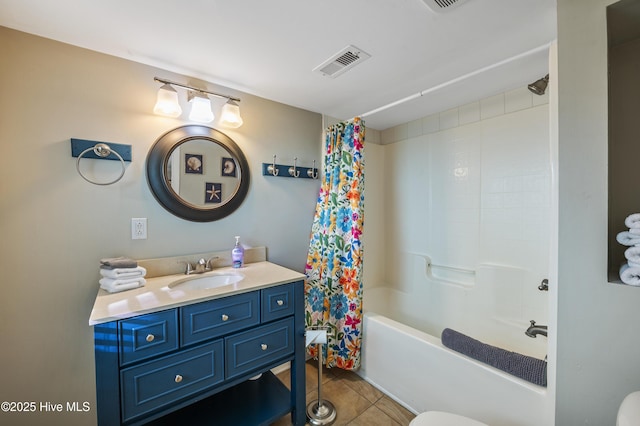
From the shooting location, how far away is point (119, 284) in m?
1.23

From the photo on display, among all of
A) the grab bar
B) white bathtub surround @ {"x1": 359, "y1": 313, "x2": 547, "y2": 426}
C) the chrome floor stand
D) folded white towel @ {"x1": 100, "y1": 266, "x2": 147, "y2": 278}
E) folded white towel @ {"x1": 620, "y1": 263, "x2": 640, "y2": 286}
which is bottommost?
the chrome floor stand

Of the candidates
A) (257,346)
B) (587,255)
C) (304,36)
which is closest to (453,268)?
(587,255)

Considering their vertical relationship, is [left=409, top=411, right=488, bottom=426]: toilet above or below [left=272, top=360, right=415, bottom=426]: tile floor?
above

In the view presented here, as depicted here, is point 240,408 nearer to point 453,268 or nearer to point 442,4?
point 453,268

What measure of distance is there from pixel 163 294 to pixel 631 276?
1.89 meters

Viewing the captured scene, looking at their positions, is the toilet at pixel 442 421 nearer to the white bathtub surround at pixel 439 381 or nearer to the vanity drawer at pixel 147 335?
the white bathtub surround at pixel 439 381

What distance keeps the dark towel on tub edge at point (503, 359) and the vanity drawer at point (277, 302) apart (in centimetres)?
97

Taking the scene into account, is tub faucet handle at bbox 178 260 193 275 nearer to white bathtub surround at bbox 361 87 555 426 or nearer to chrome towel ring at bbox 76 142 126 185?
chrome towel ring at bbox 76 142 126 185

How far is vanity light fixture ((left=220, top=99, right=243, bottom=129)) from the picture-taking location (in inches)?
65.3

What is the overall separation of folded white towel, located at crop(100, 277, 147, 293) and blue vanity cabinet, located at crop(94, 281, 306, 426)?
12.2 inches

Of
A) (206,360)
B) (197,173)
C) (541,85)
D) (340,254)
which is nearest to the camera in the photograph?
(206,360)

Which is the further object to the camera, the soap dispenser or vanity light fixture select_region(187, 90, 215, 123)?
the soap dispenser

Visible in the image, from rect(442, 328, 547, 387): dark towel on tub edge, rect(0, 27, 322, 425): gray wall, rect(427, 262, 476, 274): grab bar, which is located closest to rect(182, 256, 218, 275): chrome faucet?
rect(0, 27, 322, 425): gray wall

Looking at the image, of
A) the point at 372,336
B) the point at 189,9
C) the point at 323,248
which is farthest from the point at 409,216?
the point at 189,9
